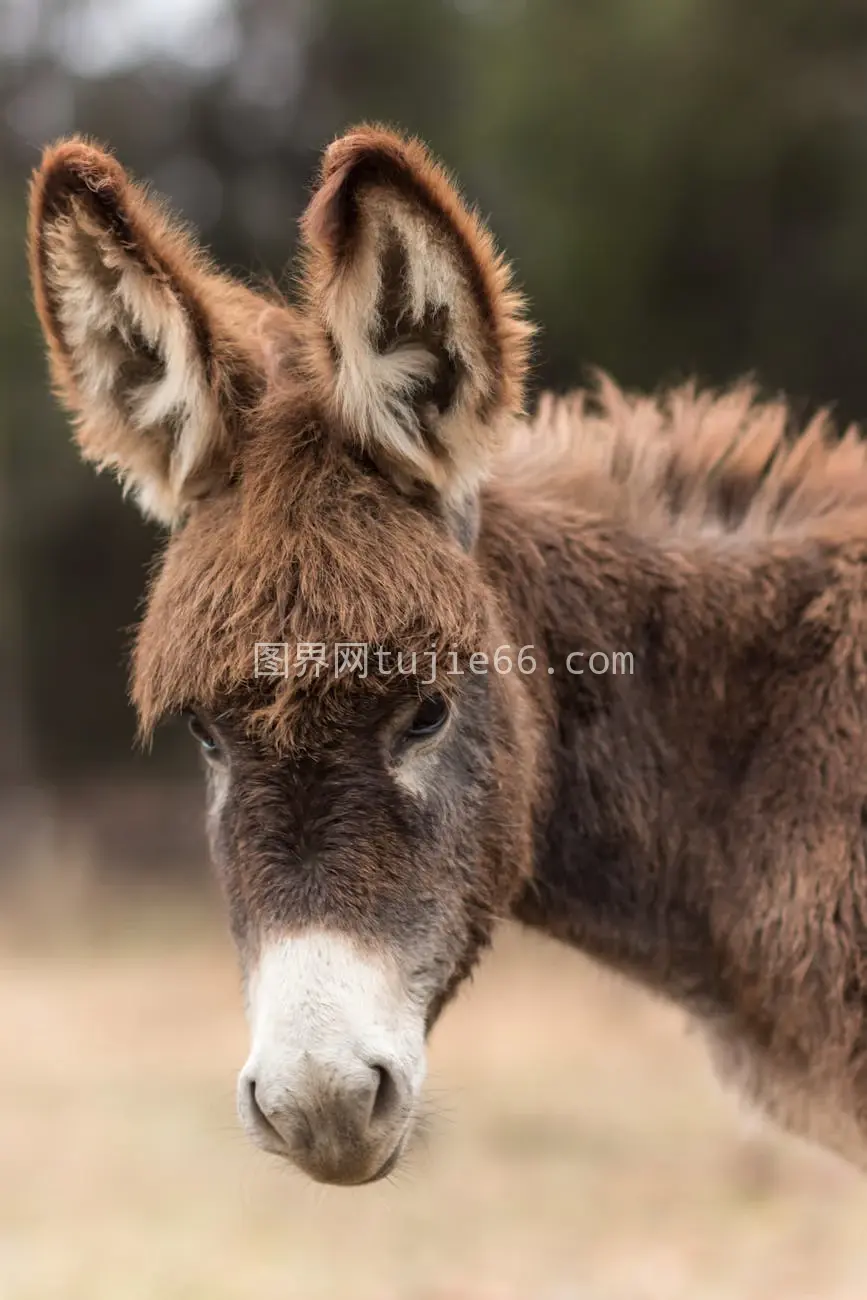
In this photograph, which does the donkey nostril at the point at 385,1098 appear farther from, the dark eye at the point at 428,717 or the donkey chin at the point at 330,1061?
the dark eye at the point at 428,717

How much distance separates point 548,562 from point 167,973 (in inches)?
374

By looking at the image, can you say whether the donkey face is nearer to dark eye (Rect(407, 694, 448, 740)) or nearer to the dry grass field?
dark eye (Rect(407, 694, 448, 740))

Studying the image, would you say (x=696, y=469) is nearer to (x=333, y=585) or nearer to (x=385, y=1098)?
(x=333, y=585)

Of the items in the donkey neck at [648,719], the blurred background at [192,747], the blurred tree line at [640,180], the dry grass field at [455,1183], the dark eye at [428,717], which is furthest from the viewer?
the blurred tree line at [640,180]

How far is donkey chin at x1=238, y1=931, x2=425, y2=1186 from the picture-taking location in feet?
7.74

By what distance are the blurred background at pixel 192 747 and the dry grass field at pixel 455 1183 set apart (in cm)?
3

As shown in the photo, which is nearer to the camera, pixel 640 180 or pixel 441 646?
pixel 441 646

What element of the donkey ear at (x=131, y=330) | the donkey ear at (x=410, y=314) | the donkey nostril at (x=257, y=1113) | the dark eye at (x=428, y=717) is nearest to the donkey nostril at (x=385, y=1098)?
the donkey nostril at (x=257, y=1113)

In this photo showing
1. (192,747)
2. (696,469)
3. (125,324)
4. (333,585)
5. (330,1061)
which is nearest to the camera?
(330,1061)

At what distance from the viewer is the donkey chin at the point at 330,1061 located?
7.74ft

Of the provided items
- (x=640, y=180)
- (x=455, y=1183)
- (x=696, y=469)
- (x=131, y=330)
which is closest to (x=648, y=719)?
(x=696, y=469)

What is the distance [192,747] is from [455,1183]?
776 cm

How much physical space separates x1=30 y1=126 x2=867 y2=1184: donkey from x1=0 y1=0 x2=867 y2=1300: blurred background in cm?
70

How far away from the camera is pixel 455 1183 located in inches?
A: 276
